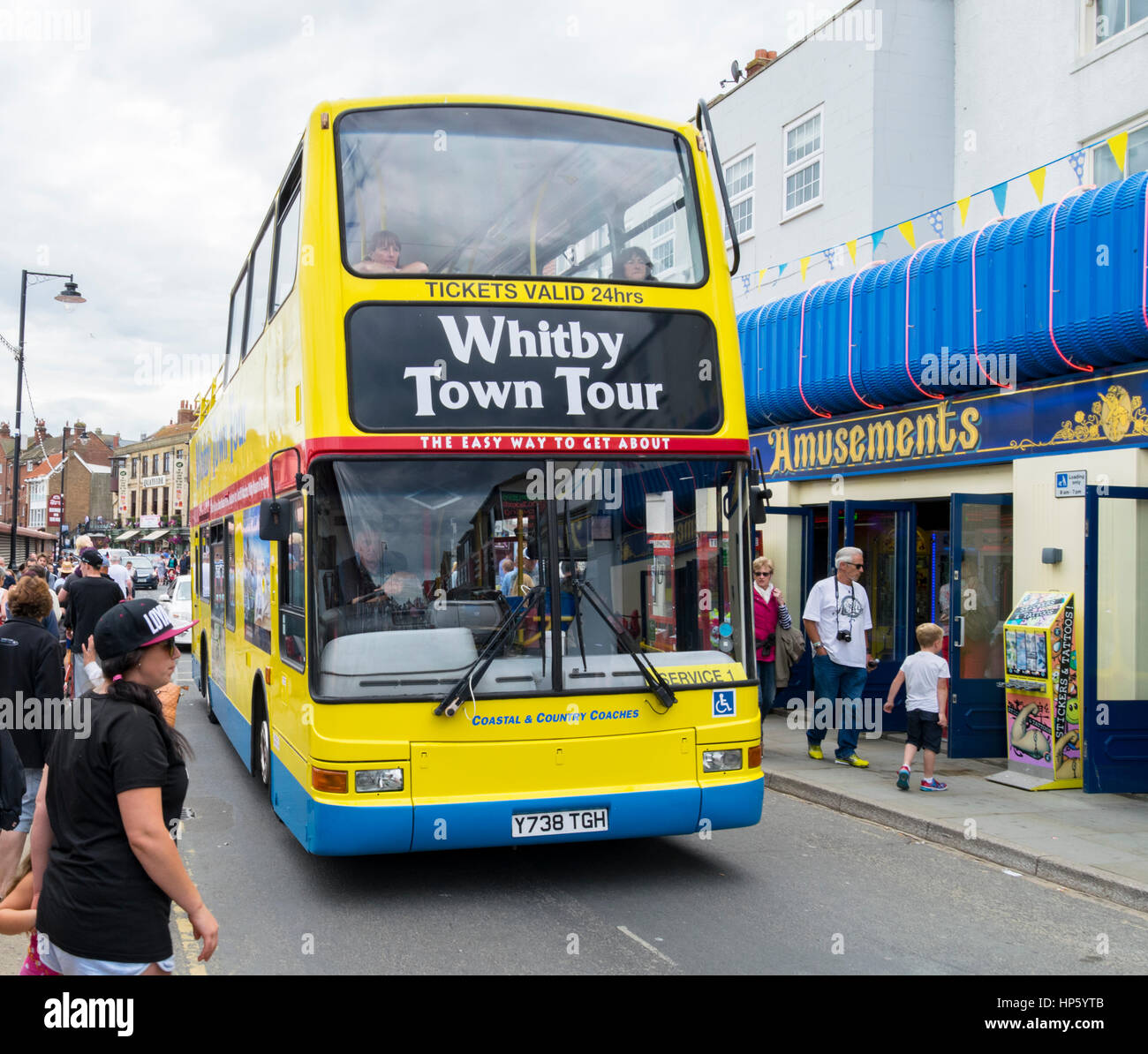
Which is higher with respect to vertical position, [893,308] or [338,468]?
[893,308]

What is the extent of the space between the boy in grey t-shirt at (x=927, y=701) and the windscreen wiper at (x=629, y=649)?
11.2 feet

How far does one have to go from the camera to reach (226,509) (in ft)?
35.4

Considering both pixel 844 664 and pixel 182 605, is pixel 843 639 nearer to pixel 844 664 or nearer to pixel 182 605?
pixel 844 664

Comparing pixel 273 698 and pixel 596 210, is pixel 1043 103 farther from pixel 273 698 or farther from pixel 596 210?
pixel 273 698

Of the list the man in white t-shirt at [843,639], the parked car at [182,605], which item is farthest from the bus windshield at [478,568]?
the parked car at [182,605]

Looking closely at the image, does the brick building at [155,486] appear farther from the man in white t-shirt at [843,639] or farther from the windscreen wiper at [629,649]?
the windscreen wiper at [629,649]

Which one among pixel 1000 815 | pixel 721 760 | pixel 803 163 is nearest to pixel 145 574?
pixel 803 163

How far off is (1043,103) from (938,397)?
5726 mm

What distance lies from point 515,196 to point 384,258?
89 cm

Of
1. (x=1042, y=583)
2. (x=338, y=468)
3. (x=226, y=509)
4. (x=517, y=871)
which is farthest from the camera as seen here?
(x=226, y=509)

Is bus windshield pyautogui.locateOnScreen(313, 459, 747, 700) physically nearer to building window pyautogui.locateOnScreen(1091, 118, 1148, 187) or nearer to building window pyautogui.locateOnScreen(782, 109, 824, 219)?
building window pyautogui.locateOnScreen(1091, 118, 1148, 187)

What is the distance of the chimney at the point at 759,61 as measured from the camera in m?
19.2

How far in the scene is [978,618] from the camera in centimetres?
1061
